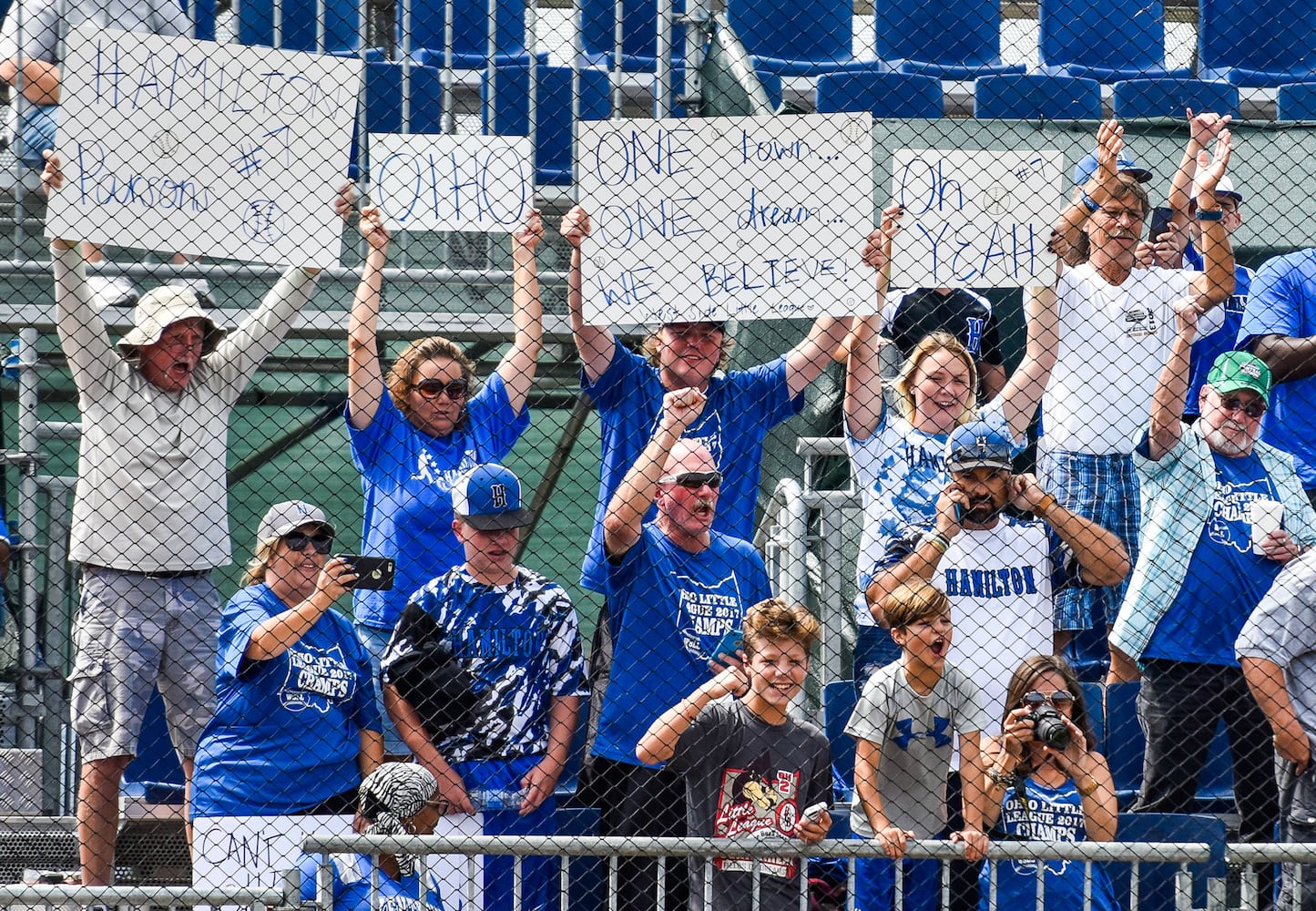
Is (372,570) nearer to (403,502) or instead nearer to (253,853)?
(403,502)

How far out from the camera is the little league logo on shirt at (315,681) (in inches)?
155

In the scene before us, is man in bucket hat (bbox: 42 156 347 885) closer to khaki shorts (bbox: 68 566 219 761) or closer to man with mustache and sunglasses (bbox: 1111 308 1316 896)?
khaki shorts (bbox: 68 566 219 761)

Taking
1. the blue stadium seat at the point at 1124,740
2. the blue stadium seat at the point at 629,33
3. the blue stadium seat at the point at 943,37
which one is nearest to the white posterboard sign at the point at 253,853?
the blue stadium seat at the point at 1124,740

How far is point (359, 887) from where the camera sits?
3.67 metres

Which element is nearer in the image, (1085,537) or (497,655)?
(497,655)

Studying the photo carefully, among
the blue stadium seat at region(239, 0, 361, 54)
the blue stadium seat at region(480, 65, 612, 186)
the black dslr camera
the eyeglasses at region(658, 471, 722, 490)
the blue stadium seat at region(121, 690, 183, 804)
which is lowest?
the blue stadium seat at region(121, 690, 183, 804)

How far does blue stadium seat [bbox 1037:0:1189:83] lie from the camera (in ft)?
22.1

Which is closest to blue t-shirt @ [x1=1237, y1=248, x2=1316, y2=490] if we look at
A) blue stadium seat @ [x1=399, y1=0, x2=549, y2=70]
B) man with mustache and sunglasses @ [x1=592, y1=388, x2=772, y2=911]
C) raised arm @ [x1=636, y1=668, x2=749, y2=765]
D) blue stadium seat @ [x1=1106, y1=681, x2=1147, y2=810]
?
blue stadium seat @ [x1=1106, y1=681, x2=1147, y2=810]

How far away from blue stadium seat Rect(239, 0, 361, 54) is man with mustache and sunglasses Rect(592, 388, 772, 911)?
230cm

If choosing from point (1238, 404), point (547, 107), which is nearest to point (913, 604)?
point (1238, 404)

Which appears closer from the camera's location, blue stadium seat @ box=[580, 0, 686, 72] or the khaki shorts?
the khaki shorts

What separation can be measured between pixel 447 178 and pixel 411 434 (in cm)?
76

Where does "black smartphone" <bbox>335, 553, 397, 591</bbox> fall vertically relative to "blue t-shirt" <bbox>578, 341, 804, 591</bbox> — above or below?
below

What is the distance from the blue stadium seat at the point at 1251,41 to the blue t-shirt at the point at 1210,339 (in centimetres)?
200
